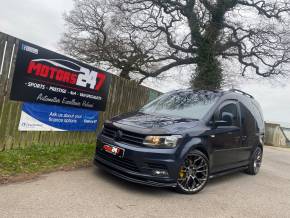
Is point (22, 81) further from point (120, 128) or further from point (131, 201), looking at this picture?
point (131, 201)

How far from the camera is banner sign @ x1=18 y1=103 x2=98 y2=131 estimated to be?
7190mm

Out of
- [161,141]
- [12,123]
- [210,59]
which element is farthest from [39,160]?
[210,59]

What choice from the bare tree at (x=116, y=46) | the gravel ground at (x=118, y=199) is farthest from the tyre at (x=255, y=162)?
the bare tree at (x=116, y=46)

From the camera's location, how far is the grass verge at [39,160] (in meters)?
5.73

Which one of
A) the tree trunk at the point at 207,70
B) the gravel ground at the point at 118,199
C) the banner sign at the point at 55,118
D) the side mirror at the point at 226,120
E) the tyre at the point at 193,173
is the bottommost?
the gravel ground at the point at 118,199

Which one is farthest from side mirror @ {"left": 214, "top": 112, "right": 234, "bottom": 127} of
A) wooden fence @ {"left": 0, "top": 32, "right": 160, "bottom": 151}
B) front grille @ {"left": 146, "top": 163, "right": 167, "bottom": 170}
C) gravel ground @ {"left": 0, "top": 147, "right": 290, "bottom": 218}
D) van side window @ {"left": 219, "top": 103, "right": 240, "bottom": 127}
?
wooden fence @ {"left": 0, "top": 32, "right": 160, "bottom": 151}

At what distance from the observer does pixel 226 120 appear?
22.0ft

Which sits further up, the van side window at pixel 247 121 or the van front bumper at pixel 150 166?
the van side window at pixel 247 121

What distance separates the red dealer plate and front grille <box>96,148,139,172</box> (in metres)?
0.06

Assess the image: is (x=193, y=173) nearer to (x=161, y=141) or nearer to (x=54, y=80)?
(x=161, y=141)

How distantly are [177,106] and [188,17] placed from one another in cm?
1902

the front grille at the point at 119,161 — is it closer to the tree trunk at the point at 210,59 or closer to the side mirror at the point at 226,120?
the side mirror at the point at 226,120

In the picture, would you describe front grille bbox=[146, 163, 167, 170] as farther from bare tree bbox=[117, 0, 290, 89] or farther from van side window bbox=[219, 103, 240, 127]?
bare tree bbox=[117, 0, 290, 89]

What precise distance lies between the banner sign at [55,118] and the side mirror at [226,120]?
3693 millimetres
